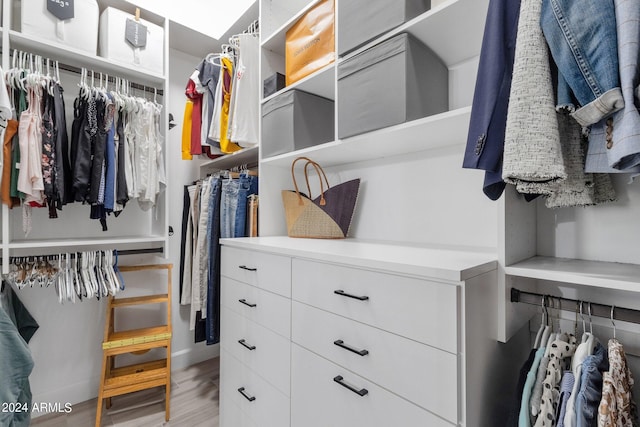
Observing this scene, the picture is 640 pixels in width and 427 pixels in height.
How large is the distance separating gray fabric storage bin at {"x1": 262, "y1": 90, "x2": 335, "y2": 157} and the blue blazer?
0.90 m

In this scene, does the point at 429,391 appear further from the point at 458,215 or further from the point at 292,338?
the point at 458,215

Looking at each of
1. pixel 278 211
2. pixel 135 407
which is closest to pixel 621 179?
pixel 278 211

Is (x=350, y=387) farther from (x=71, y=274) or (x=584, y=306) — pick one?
(x=71, y=274)

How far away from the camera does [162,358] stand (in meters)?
2.26

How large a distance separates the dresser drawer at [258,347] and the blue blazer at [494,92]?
91cm

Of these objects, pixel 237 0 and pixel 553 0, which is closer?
pixel 553 0

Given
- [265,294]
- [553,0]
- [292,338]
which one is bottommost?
[292,338]

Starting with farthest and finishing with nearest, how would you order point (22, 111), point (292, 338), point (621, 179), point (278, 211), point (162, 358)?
1. point (162, 358)
2. point (278, 211)
3. point (22, 111)
4. point (292, 338)
5. point (621, 179)

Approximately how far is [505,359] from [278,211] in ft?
4.30

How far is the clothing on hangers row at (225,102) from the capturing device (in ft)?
5.81

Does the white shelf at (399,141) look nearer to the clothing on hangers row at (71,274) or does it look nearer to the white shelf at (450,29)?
the white shelf at (450,29)

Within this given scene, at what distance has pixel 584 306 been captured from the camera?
2.60 feet

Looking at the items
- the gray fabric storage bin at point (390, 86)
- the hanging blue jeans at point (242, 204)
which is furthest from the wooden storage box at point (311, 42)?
the hanging blue jeans at point (242, 204)

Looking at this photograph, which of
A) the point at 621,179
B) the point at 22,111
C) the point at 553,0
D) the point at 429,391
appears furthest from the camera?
the point at 22,111
